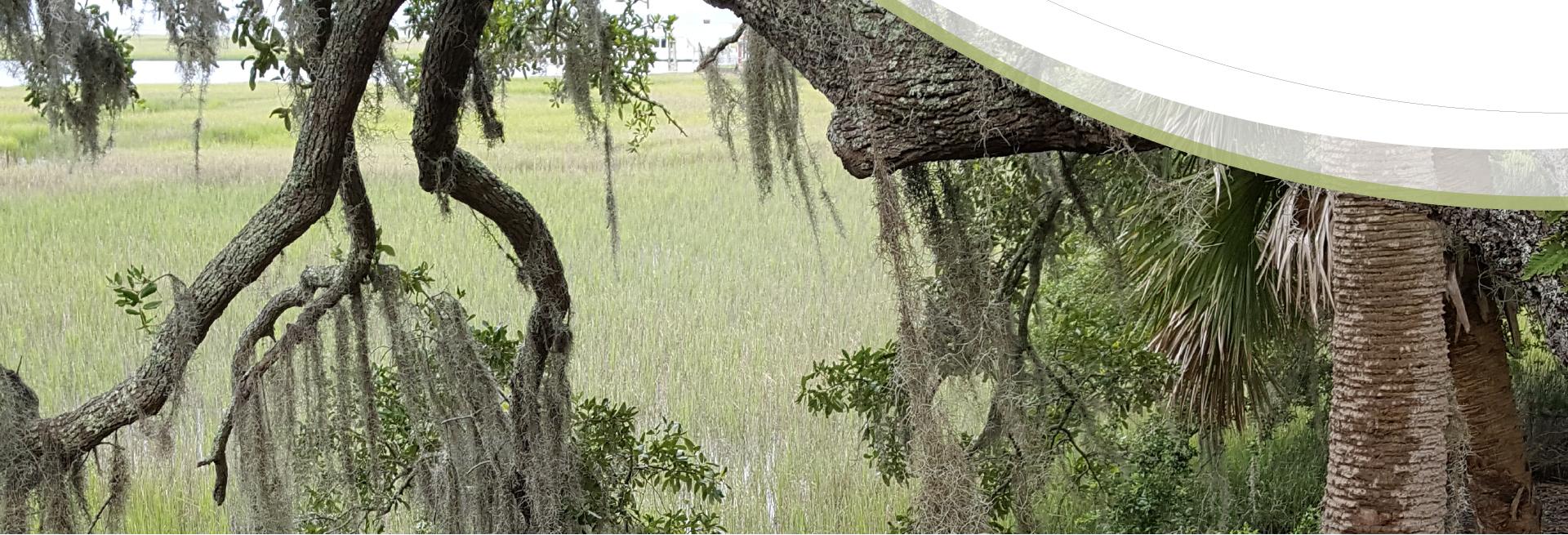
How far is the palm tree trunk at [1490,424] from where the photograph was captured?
3312 mm

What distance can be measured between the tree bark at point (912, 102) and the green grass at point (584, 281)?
1494 millimetres

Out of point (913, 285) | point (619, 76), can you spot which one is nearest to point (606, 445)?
point (619, 76)

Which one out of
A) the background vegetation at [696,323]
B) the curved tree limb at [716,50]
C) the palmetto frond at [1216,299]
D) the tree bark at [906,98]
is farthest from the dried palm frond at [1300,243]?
the tree bark at [906,98]

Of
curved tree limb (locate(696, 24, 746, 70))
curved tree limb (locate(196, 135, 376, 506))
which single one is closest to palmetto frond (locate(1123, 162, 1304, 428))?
curved tree limb (locate(696, 24, 746, 70))

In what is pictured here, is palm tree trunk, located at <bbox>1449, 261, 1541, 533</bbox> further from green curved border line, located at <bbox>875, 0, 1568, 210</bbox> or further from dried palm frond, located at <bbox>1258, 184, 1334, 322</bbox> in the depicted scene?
green curved border line, located at <bbox>875, 0, 1568, 210</bbox>

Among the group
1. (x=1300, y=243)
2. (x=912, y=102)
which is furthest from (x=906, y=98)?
(x=1300, y=243)

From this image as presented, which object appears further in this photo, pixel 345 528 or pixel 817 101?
pixel 817 101

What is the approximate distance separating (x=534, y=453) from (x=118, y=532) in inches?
32.9

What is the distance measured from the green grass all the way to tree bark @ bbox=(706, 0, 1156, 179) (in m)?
1.49

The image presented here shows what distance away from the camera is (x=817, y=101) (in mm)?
16078

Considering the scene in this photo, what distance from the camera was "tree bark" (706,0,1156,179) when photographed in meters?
1.48

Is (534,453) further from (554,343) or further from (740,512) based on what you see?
(740,512)

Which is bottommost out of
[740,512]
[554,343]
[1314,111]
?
[740,512]

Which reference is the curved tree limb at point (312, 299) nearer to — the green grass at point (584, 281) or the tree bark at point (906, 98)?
the green grass at point (584, 281)
